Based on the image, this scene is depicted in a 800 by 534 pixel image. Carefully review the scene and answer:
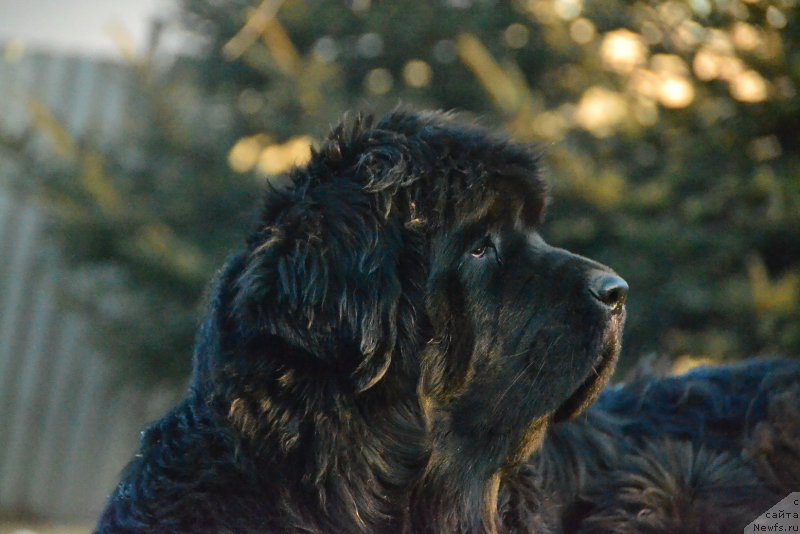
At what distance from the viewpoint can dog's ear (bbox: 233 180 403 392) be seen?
99.6 inches

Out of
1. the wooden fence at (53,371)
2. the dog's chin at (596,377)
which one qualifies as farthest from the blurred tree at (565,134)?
the dog's chin at (596,377)

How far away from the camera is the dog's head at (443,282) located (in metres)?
2.59

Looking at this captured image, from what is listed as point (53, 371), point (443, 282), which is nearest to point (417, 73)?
point (53, 371)

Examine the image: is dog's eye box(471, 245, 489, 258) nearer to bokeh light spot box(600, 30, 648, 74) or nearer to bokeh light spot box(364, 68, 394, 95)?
bokeh light spot box(600, 30, 648, 74)

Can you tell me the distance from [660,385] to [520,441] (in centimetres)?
81

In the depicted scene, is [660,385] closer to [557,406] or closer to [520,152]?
[557,406]

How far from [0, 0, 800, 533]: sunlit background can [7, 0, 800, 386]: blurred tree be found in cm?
2

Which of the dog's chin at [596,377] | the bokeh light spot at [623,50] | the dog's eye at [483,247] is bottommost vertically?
the bokeh light spot at [623,50]

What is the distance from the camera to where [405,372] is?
2.70 metres

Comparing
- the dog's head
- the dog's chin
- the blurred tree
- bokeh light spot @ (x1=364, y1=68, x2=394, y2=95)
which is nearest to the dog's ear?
the dog's head

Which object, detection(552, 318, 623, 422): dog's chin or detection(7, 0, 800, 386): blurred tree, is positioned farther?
detection(7, 0, 800, 386): blurred tree

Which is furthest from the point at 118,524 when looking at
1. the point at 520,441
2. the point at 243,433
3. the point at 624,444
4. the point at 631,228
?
the point at 631,228

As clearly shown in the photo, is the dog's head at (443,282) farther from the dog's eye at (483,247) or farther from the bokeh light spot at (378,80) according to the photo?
the bokeh light spot at (378,80)

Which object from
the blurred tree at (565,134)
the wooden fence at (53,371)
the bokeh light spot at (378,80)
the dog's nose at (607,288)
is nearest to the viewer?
the dog's nose at (607,288)
